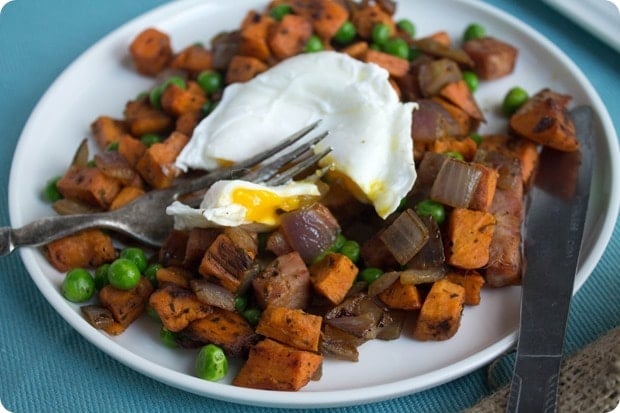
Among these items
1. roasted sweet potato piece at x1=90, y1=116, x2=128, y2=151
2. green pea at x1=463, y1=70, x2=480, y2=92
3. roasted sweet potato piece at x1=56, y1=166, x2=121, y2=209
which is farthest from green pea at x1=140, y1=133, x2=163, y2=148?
green pea at x1=463, y1=70, x2=480, y2=92

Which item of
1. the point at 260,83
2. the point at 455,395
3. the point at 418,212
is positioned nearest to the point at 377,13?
the point at 260,83

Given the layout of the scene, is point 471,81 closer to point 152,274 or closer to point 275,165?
point 275,165

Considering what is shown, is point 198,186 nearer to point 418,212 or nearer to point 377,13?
point 418,212

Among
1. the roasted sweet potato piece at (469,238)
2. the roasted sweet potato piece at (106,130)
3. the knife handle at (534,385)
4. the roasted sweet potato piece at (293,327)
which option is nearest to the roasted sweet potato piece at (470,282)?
the roasted sweet potato piece at (469,238)

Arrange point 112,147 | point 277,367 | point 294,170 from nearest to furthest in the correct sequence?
1. point 277,367
2. point 294,170
3. point 112,147

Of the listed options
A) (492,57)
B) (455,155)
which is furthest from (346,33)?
(455,155)

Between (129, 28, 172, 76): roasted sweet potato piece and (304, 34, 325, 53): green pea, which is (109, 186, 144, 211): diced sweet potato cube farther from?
(304, 34, 325, 53): green pea
